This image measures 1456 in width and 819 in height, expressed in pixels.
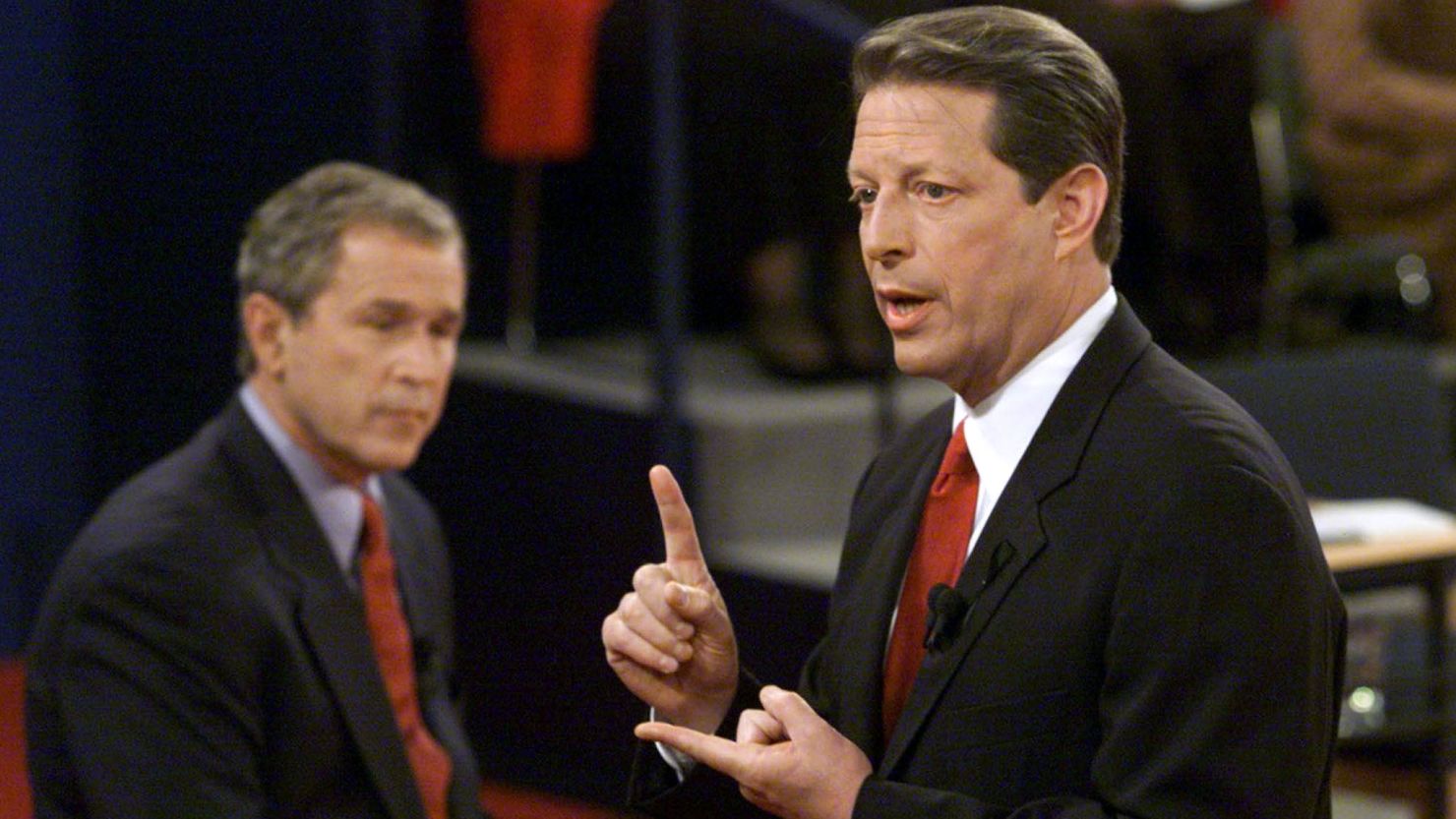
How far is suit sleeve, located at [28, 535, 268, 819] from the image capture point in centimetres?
221

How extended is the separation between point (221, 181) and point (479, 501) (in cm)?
96

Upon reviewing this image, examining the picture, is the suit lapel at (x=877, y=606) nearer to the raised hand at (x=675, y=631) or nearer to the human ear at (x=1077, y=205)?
the raised hand at (x=675, y=631)

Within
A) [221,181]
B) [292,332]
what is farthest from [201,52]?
[292,332]

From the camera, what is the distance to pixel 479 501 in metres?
4.47

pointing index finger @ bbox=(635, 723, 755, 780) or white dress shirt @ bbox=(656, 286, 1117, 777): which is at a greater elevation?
white dress shirt @ bbox=(656, 286, 1117, 777)

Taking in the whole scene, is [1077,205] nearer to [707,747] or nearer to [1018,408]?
[1018,408]

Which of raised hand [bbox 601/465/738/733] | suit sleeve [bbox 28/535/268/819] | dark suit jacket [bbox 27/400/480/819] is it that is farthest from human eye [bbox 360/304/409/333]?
raised hand [bbox 601/465/738/733]

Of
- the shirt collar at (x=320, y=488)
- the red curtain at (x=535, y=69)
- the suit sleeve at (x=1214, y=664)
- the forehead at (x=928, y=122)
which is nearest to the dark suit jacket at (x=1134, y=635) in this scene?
the suit sleeve at (x=1214, y=664)

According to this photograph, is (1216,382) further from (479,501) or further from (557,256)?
(557,256)

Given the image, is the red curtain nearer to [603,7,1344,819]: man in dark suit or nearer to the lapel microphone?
[603,7,1344,819]: man in dark suit

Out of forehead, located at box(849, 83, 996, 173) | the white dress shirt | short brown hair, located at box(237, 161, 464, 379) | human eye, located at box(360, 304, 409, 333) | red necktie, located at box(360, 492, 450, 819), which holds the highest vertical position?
forehead, located at box(849, 83, 996, 173)

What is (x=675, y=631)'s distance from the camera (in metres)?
1.71

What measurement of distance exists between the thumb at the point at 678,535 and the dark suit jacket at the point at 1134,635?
0.21 metres

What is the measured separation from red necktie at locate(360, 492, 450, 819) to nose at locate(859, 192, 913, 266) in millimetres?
1112
